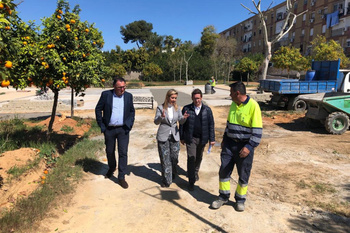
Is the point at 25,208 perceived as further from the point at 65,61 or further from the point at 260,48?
the point at 260,48

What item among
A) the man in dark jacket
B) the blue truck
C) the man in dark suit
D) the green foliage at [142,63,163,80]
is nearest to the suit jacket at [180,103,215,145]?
the man in dark jacket

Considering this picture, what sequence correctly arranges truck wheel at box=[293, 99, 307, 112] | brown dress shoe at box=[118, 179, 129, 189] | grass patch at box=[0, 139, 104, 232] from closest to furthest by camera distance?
grass patch at box=[0, 139, 104, 232] < brown dress shoe at box=[118, 179, 129, 189] < truck wheel at box=[293, 99, 307, 112]

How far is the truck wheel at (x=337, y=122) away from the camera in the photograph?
783 centimetres

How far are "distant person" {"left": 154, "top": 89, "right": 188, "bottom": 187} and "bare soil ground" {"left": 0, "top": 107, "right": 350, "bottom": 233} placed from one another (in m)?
0.38

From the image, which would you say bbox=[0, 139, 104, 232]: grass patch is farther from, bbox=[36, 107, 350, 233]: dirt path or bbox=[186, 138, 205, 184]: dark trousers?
bbox=[186, 138, 205, 184]: dark trousers

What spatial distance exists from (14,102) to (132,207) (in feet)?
41.6

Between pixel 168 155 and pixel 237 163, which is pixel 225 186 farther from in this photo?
pixel 168 155

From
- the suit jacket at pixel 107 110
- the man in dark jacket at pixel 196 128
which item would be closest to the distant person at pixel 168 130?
the man in dark jacket at pixel 196 128

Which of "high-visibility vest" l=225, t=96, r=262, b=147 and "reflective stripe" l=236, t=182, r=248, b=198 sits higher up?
"high-visibility vest" l=225, t=96, r=262, b=147

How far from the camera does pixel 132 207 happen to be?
3535mm

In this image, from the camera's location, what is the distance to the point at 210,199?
3.77 m

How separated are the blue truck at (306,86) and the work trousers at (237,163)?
941 centimetres

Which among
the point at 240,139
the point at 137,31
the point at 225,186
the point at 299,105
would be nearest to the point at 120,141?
the point at 225,186

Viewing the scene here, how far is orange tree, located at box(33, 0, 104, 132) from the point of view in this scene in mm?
4879
